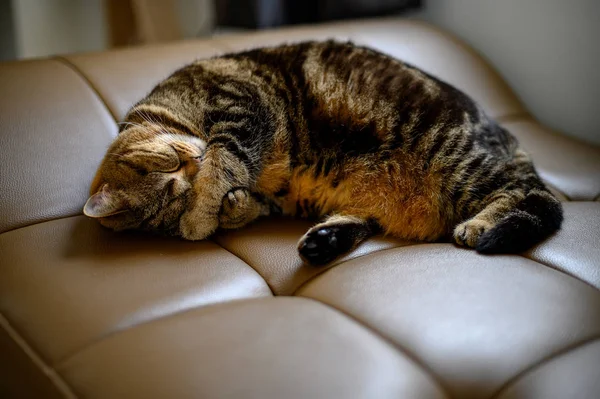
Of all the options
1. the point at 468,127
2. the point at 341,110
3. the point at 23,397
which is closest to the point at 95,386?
the point at 23,397

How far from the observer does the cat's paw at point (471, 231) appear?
61.4 inches

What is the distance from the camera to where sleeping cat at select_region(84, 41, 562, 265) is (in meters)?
1.63

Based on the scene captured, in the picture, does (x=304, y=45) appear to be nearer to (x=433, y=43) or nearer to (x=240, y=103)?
(x=240, y=103)

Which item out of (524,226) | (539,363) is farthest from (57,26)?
(539,363)

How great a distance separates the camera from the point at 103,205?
1.59 m

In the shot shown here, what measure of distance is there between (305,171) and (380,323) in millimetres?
674

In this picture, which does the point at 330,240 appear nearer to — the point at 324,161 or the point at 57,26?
the point at 324,161

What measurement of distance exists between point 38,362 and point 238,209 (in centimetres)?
65

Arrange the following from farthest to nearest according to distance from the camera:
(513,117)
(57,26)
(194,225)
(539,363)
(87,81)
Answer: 1. (57,26)
2. (513,117)
3. (87,81)
4. (194,225)
5. (539,363)

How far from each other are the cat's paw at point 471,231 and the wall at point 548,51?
114 cm

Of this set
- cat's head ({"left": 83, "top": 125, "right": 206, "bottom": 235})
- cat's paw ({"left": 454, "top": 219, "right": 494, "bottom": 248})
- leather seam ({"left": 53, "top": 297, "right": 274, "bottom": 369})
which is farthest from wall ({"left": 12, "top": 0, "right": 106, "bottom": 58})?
cat's paw ({"left": 454, "top": 219, "right": 494, "bottom": 248})

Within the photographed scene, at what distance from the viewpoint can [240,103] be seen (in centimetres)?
182

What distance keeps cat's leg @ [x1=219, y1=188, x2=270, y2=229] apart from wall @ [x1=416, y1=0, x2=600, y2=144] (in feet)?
4.76

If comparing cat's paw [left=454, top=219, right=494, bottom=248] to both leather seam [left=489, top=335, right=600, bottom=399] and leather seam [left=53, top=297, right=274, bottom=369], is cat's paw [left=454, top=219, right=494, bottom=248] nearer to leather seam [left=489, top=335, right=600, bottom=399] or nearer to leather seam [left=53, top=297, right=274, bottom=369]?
leather seam [left=489, top=335, right=600, bottom=399]
